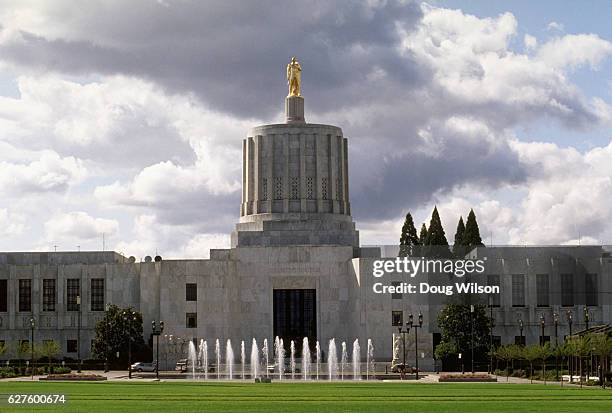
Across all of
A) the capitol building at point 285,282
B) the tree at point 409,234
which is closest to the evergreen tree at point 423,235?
the tree at point 409,234

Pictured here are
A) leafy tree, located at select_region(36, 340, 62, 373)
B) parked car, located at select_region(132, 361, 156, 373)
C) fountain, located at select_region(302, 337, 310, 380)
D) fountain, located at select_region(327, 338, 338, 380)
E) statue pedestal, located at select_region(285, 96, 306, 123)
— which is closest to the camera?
fountain, located at select_region(302, 337, 310, 380)

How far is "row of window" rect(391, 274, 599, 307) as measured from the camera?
87188mm

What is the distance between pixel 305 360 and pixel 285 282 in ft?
36.6

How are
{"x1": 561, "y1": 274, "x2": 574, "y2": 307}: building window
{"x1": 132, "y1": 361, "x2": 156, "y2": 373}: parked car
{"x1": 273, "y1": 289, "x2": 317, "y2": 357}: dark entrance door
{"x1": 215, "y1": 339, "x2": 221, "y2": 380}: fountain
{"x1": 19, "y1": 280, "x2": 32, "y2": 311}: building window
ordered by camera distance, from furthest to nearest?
{"x1": 19, "y1": 280, "x2": 32, "y2": 311}: building window → {"x1": 561, "y1": 274, "x2": 574, "y2": 307}: building window → {"x1": 273, "y1": 289, "x2": 317, "y2": 357}: dark entrance door → {"x1": 132, "y1": 361, "x2": 156, "y2": 373}: parked car → {"x1": 215, "y1": 339, "x2": 221, "y2": 380}: fountain

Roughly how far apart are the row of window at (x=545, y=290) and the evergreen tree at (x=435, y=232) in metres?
14.2

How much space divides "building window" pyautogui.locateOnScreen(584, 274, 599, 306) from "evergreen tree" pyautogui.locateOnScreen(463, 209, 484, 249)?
14.9 metres

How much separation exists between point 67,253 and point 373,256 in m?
23.8

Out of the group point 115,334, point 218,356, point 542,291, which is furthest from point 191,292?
point 542,291

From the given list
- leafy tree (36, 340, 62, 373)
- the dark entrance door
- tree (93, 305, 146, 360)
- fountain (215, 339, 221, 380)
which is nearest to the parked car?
tree (93, 305, 146, 360)

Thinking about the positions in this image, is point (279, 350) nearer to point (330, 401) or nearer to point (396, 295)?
point (396, 295)

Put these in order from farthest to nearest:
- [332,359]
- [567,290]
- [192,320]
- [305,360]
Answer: [567,290] → [192,320] → [332,359] → [305,360]

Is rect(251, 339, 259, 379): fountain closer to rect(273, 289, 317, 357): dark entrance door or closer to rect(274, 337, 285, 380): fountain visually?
rect(274, 337, 285, 380): fountain

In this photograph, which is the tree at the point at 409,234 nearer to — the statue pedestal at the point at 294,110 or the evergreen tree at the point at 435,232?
the evergreen tree at the point at 435,232

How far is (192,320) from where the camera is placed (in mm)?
85500
